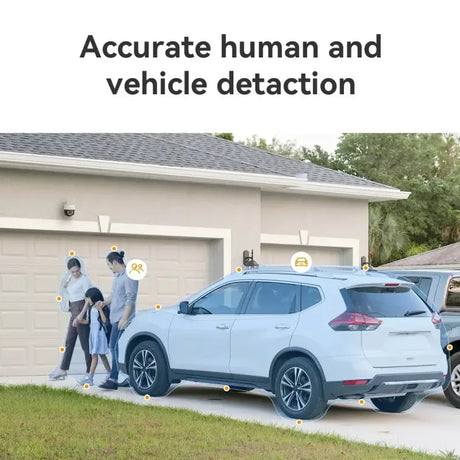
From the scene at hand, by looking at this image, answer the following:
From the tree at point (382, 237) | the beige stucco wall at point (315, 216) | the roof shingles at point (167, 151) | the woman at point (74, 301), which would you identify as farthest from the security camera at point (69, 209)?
the tree at point (382, 237)

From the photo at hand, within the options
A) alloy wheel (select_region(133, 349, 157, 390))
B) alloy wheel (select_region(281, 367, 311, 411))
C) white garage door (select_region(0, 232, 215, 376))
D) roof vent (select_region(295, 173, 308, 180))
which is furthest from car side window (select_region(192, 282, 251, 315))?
roof vent (select_region(295, 173, 308, 180))

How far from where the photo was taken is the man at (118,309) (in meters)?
14.7

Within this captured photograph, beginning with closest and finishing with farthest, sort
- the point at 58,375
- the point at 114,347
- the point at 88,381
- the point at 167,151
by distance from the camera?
the point at 114,347 < the point at 88,381 < the point at 58,375 < the point at 167,151

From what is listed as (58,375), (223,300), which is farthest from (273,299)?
(58,375)

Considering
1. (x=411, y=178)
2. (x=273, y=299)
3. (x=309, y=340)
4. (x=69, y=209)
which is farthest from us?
(x=411, y=178)

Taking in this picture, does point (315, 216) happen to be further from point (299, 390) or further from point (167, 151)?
point (299, 390)

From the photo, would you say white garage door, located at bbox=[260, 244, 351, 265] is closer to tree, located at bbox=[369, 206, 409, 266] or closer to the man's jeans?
the man's jeans

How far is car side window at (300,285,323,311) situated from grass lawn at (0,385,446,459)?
172 centimetres

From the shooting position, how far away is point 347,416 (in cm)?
1287

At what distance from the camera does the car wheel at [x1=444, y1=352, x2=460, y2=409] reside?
45.0 feet

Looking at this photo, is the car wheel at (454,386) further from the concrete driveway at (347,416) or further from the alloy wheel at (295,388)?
the alloy wheel at (295,388)

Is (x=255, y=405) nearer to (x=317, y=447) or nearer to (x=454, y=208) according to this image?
(x=317, y=447)

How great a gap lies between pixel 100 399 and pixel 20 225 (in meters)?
4.31

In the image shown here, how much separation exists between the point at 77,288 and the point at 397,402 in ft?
16.1
